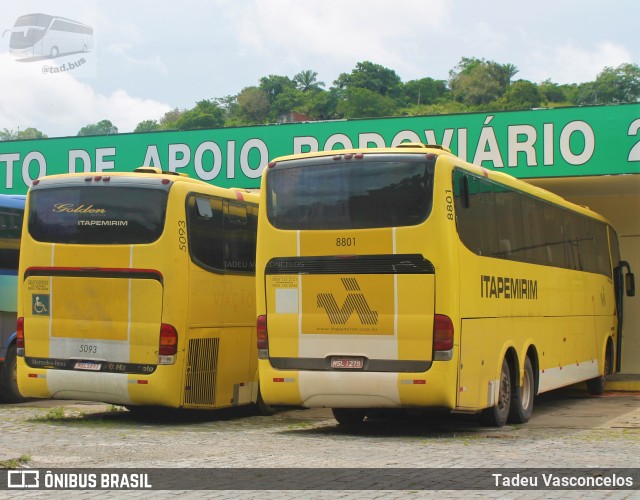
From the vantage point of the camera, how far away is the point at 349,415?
15.0m

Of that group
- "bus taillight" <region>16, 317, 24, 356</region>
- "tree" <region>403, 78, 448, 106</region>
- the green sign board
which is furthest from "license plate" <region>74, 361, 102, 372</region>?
"tree" <region>403, 78, 448, 106</region>

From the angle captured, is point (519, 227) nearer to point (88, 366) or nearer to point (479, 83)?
point (88, 366)

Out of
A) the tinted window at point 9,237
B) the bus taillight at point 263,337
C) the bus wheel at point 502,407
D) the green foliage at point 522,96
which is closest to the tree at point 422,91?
the green foliage at point 522,96

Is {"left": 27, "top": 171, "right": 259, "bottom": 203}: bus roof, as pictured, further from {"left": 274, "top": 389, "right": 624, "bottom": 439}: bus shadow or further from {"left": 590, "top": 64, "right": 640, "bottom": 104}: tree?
{"left": 590, "top": 64, "right": 640, "bottom": 104}: tree

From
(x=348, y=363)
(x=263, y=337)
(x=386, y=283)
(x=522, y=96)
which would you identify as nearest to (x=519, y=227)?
(x=386, y=283)

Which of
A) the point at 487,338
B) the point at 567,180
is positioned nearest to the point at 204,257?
the point at 487,338

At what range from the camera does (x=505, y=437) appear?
13.0 m

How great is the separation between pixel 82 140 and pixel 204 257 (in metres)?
10.6

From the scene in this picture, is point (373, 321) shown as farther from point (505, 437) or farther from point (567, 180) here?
point (567, 180)

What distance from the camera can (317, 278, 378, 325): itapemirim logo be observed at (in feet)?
42.6

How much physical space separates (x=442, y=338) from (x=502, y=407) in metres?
2.31

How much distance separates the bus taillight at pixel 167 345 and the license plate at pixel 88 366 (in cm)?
87

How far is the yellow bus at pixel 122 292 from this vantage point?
1402 cm

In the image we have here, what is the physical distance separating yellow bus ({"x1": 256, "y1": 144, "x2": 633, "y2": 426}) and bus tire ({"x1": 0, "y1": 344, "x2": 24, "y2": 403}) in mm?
6062
